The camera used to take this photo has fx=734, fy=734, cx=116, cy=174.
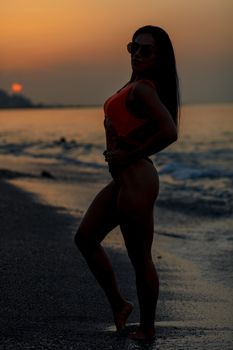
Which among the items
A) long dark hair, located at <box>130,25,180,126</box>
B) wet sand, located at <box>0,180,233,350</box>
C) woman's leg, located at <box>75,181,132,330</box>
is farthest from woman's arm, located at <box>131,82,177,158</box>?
wet sand, located at <box>0,180,233,350</box>

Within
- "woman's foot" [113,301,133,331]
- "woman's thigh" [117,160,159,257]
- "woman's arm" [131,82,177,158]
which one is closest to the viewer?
"woman's arm" [131,82,177,158]

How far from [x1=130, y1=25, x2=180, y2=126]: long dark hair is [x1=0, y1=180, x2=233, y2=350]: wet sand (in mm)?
1574

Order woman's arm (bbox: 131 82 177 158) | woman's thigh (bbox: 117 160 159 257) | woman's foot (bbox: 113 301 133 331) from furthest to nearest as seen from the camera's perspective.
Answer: woman's foot (bbox: 113 301 133 331), woman's thigh (bbox: 117 160 159 257), woman's arm (bbox: 131 82 177 158)

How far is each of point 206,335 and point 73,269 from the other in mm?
2432

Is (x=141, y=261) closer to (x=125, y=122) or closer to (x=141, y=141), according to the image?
(x=141, y=141)

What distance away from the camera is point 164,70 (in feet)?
15.3

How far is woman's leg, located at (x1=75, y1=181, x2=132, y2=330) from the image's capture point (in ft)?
15.7

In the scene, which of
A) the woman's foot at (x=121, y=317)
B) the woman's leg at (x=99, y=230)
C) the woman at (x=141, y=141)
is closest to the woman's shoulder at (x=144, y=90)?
the woman at (x=141, y=141)

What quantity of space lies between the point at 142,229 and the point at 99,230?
35 cm

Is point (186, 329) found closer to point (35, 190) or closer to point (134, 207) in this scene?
point (134, 207)

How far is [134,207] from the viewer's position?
459 centimetres

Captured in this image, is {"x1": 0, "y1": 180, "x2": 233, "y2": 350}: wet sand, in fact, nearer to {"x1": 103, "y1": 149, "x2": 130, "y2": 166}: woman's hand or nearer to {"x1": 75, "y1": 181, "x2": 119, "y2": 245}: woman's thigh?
{"x1": 75, "y1": 181, "x2": 119, "y2": 245}: woman's thigh

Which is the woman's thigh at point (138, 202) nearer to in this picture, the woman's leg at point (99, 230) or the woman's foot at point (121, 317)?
the woman's leg at point (99, 230)

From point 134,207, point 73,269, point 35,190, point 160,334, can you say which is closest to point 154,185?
point 134,207
